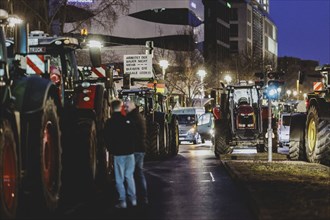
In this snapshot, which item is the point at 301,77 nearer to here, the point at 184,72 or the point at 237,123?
the point at 237,123

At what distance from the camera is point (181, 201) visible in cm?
1437

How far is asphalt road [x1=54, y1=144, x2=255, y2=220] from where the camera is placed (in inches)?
490

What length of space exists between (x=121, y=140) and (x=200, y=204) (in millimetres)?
2005

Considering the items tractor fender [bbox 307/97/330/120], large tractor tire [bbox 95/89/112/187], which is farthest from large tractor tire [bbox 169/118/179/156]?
large tractor tire [bbox 95/89/112/187]

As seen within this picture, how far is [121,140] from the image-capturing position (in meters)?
13.1

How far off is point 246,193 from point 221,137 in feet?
42.1

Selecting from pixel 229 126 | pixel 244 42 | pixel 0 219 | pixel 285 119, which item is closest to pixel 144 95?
pixel 229 126

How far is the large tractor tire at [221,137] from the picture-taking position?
27.7m

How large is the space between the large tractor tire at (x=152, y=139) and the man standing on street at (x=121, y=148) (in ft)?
41.3

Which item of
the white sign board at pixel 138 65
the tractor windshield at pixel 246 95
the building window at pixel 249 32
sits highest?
the building window at pixel 249 32

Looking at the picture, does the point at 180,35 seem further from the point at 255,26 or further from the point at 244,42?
the point at 255,26

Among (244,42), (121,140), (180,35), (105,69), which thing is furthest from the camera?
(244,42)

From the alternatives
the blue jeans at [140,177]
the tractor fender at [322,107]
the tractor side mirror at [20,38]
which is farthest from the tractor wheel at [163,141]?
the tractor side mirror at [20,38]

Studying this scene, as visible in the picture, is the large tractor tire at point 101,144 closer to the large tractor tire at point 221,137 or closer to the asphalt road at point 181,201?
the asphalt road at point 181,201
